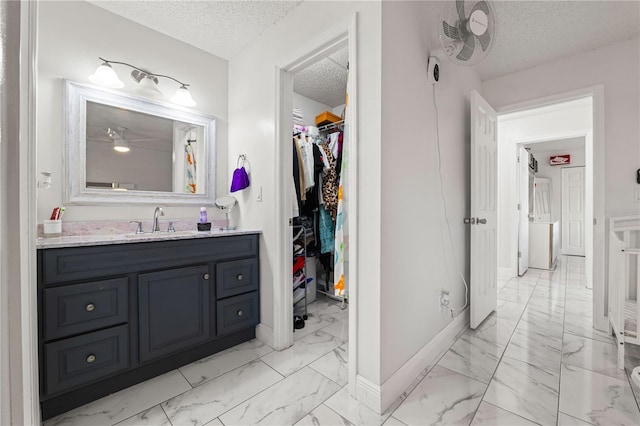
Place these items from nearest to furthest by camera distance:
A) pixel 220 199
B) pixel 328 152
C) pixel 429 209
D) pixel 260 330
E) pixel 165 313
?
pixel 165 313, pixel 429 209, pixel 260 330, pixel 220 199, pixel 328 152

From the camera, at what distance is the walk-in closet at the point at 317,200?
2.49 m

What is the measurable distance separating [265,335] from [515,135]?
4374 mm

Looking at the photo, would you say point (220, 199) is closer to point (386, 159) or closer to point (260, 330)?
point (260, 330)

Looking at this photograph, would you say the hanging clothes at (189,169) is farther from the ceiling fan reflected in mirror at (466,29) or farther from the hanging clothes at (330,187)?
the ceiling fan reflected in mirror at (466,29)

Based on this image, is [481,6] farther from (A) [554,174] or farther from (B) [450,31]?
(A) [554,174]

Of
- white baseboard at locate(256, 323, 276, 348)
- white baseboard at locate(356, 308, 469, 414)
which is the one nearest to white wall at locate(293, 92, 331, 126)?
white baseboard at locate(256, 323, 276, 348)

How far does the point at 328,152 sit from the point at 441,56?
131cm

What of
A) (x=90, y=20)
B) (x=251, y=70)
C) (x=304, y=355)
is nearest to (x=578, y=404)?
(x=304, y=355)

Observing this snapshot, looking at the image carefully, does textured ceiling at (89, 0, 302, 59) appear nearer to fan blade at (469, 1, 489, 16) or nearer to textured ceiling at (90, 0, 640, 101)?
textured ceiling at (90, 0, 640, 101)

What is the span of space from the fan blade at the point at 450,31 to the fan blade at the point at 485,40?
0.15 metres

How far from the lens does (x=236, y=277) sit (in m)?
2.00

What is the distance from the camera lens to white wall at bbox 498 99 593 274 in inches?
141

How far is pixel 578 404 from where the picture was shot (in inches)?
55.0

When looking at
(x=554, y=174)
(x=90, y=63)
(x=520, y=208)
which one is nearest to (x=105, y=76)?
(x=90, y=63)
